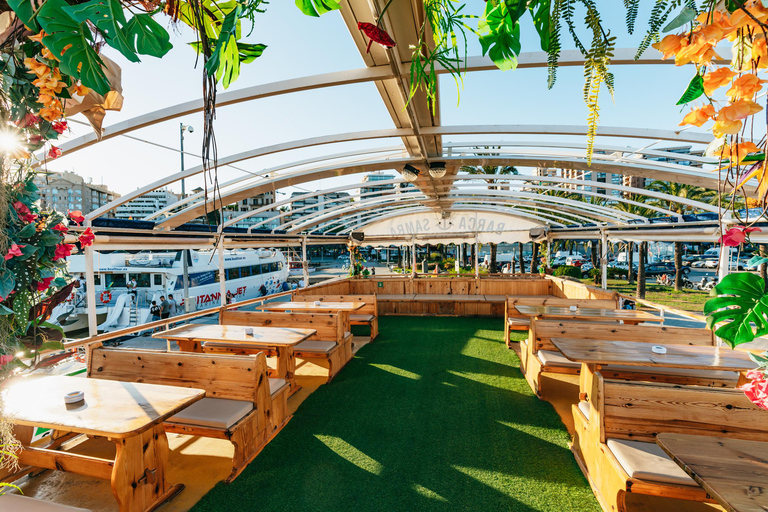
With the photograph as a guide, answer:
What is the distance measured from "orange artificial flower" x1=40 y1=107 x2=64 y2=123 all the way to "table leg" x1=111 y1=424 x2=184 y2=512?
272 centimetres

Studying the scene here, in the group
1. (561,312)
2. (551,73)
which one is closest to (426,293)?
(561,312)

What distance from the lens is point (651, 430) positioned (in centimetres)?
278

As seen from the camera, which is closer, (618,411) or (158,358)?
(618,411)

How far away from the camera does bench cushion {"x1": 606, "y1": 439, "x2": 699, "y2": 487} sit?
2.45m

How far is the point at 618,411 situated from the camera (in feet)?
9.37

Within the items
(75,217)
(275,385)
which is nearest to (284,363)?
(275,385)

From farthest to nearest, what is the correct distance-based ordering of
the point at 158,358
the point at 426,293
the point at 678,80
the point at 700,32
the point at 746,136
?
the point at 426,293 < the point at 158,358 < the point at 678,80 < the point at 746,136 < the point at 700,32

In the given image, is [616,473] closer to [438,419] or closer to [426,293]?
[438,419]

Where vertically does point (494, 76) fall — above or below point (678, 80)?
above

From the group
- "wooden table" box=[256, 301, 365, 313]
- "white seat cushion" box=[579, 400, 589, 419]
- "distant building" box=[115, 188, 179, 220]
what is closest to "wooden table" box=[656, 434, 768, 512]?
"white seat cushion" box=[579, 400, 589, 419]

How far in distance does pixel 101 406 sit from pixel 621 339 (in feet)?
20.6

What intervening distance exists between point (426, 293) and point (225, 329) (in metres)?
7.42

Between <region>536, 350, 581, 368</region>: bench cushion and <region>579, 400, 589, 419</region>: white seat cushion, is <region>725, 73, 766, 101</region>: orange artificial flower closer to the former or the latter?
<region>579, 400, 589, 419</region>: white seat cushion

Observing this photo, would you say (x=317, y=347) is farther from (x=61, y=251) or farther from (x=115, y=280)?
(x=115, y=280)
